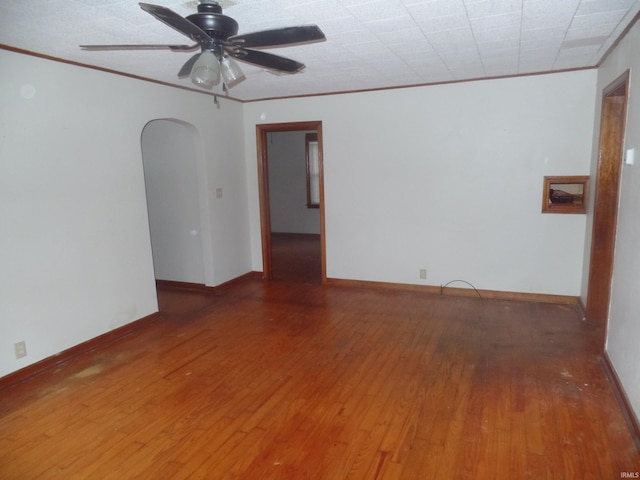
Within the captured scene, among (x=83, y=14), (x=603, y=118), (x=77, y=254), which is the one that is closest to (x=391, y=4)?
(x=83, y=14)

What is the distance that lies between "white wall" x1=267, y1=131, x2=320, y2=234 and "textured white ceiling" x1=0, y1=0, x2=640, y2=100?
15.4 ft

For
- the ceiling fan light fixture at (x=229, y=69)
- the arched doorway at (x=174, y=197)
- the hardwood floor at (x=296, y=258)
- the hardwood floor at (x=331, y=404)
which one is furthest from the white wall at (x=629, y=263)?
the arched doorway at (x=174, y=197)

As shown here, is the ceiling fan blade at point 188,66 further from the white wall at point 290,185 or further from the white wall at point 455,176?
the white wall at point 290,185

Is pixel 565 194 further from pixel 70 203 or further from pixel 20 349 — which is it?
pixel 20 349

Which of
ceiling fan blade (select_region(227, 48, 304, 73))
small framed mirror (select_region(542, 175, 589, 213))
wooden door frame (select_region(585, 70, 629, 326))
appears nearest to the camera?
ceiling fan blade (select_region(227, 48, 304, 73))

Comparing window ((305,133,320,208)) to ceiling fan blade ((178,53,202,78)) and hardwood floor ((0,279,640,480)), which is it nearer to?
hardwood floor ((0,279,640,480))

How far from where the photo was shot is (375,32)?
2730 millimetres

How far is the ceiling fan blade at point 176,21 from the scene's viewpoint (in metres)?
1.63

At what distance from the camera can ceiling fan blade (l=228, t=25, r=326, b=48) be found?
1923 mm

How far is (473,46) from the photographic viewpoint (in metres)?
3.12

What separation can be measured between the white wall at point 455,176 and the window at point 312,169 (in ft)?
10.6

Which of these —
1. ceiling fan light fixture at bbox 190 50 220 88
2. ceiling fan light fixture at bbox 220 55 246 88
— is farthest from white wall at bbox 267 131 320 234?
ceiling fan light fixture at bbox 190 50 220 88

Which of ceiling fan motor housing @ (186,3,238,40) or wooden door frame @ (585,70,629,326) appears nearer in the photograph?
ceiling fan motor housing @ (186,3,238,40)

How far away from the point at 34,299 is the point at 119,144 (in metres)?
1.48
